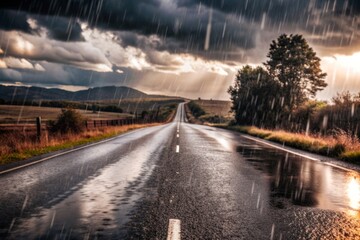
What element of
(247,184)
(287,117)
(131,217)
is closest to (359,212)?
(247,184)

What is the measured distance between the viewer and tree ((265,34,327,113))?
46719mm

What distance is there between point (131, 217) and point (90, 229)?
725 millimetres

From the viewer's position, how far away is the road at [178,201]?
4.39 m

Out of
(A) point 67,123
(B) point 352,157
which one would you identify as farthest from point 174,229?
(A) point 67,123

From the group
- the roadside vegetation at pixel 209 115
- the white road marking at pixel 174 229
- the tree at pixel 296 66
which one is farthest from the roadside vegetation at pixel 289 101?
the white road marking at pixel 174 229

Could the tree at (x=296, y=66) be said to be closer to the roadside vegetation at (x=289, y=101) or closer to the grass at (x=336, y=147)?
the roadside vegetation at (x=289, y=101)

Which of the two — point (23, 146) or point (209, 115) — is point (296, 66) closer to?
point (23, 146)

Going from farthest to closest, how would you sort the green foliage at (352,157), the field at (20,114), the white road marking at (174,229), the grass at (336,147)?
the field at (20,114) → the grass at (336,147) → the green foliage at (352,157) → the white road marking at (174,229)

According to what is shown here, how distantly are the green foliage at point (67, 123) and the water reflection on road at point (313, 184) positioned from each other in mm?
13462

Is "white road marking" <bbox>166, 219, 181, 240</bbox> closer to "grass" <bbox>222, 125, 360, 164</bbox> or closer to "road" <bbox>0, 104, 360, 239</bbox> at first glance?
"road" <bbox>0, 104, 360, 239</bbox>

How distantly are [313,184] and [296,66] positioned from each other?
138 feet

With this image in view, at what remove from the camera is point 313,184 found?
316 inches

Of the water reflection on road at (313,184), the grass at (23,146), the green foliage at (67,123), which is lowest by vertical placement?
the grass at (23,146)

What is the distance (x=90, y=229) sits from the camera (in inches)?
172
